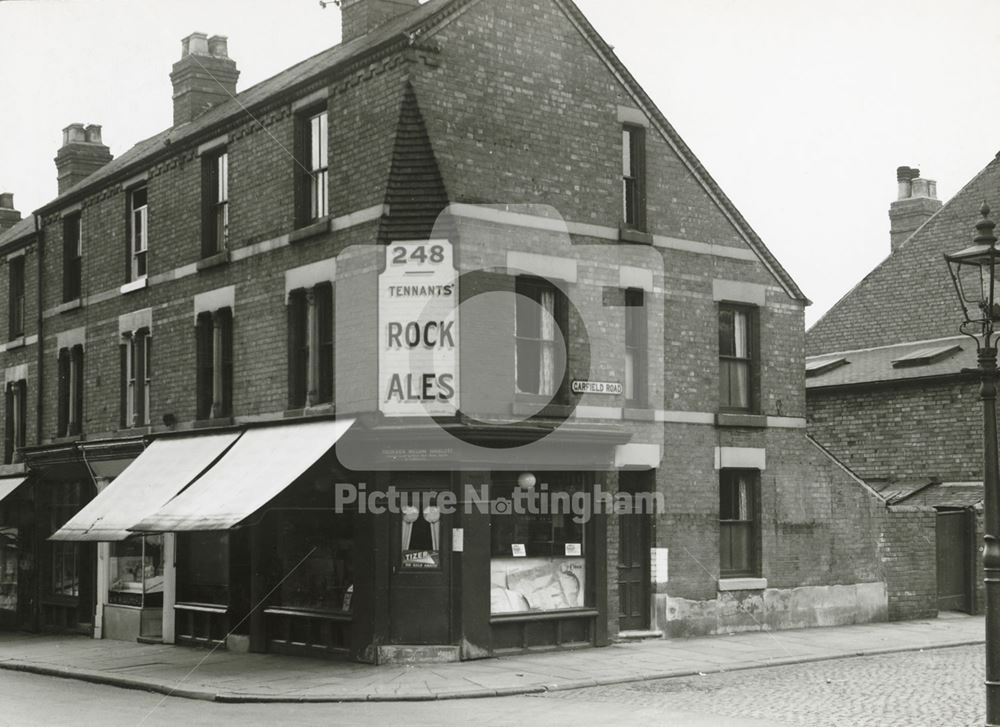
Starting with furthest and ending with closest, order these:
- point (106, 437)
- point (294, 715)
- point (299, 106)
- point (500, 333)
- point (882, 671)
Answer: point (106, 437) < point (299, 106) < point (500, 333) < point (882, 671) < point (294, 715)

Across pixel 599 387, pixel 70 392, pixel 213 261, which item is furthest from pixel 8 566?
pixel 599 387

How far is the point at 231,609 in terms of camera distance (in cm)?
1991

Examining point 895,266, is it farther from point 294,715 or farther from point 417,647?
point 294,715

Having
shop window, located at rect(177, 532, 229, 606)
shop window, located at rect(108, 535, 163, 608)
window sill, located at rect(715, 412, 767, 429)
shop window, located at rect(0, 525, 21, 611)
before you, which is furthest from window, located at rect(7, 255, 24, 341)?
window sill, located at rect(715, 412, 767, 429)

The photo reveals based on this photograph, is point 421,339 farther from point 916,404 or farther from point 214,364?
point 916,404

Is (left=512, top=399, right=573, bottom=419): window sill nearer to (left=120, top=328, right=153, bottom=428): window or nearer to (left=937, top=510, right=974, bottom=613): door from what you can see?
(left=120, top=328, right=153, bottom=428): window

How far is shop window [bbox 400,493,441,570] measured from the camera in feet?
56.7

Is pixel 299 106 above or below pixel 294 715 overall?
above

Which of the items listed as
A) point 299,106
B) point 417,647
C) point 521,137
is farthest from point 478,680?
point 299,106

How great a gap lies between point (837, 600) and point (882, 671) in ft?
18.5

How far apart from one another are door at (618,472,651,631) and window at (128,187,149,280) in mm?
10115

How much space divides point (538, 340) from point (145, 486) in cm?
661

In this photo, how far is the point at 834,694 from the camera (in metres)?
14.5

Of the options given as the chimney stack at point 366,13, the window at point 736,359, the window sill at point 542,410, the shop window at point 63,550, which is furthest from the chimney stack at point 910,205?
the shop window at point 63,550
